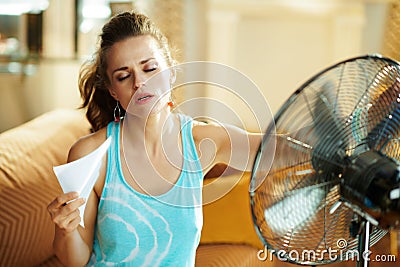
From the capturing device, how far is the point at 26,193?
1.56 meters

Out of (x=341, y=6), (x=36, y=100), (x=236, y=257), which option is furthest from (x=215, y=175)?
(x=341, y=6)

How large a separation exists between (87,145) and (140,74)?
0.20 metres

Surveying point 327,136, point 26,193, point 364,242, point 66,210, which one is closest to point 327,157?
point 327,136

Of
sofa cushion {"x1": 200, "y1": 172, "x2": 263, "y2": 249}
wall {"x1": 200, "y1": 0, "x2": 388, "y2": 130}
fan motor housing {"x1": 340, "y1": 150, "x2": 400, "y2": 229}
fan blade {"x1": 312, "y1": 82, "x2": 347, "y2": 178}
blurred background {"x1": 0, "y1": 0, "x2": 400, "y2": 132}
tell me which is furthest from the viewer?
wall {"x1": 200, "y1": 0, "x2": 388, "y2": 130}

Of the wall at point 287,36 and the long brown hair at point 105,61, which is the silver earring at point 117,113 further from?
the wall at point 287,36

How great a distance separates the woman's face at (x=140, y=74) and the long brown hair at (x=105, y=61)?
16 millimetres

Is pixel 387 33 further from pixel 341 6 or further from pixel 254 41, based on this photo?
pixel 254 41

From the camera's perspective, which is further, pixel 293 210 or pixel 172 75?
pixel 172 75

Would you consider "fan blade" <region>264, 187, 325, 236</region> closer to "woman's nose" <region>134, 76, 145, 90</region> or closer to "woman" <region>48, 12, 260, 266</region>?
"woman" <region>48, 12, 260, 266</region>

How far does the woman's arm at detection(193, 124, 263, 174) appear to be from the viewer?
1.14 meters

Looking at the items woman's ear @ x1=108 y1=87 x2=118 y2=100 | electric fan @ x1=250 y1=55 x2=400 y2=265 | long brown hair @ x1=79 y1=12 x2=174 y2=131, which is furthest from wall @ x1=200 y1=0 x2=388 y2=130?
electric fan @ x1=250 y1=55 x2=400 y2=265

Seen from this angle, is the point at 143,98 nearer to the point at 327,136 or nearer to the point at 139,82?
the point at 139,82

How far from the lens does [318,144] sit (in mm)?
900

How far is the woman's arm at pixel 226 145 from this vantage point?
114cm
